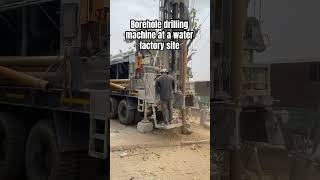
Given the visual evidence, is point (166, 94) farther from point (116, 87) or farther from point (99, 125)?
point (99, 125)

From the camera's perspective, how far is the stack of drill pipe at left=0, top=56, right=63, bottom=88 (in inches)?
119

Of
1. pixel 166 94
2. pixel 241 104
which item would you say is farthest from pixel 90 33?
pixel 241 104

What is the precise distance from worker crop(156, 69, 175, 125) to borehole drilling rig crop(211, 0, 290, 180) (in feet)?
0.69

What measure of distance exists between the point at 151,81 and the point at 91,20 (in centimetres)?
55

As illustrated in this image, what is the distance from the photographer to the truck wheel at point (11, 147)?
3463 millimetres

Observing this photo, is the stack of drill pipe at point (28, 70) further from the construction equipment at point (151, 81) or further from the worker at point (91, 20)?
the construction equipment at point (151, 81)

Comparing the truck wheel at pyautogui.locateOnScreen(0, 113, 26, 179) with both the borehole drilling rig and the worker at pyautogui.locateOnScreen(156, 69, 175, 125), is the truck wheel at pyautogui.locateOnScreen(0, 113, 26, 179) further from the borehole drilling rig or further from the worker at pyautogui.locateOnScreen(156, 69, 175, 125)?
the borehole drilling rig

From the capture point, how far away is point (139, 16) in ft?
7.68

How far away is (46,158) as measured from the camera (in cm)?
316

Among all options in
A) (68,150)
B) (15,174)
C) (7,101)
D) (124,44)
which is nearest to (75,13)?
(124,44)

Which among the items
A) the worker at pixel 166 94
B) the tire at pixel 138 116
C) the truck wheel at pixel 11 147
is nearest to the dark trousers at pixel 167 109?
the worker at pixel 166 94

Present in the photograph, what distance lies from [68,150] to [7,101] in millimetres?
882

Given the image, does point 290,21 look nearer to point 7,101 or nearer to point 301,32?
point 301,32

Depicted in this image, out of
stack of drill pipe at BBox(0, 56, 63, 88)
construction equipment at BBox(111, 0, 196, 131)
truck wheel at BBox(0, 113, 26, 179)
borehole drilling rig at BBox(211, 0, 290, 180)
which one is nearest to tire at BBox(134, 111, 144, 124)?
construction equipment at BBox(111, 0, 196, 131)
